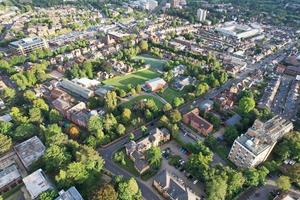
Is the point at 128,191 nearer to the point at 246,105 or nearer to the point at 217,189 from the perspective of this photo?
the point at 217,189

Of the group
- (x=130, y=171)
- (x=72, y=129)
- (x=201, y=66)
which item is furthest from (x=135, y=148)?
(x=201, y=66)

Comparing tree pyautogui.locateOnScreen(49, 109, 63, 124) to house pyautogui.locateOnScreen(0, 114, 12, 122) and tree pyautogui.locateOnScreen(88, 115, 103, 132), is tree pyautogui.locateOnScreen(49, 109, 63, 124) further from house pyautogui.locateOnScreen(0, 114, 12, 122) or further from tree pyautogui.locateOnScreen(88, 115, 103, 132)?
house pyautogui.locateOnScreen(0, 114, 12, 122)

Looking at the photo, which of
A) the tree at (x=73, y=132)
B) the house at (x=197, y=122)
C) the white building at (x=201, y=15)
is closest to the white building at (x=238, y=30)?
the white building at (x=201, y=15)

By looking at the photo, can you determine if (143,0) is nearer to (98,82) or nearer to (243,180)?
(98,82)

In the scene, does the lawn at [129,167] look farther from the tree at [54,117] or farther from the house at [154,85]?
the house at [154,85]

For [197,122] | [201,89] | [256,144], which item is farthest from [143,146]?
[201,89]

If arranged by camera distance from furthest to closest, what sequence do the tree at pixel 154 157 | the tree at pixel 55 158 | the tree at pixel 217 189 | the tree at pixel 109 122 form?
the tree at pixel 109 122, the tree at pixel 154 157, the tree at pixel 55 158, the tree at pixel 217 189

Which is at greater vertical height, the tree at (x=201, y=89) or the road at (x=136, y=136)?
the tree at (x=201, y=89)


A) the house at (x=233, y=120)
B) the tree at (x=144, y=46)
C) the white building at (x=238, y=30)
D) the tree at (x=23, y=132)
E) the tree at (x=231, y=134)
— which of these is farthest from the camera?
the white building at (x=238, y=30)
